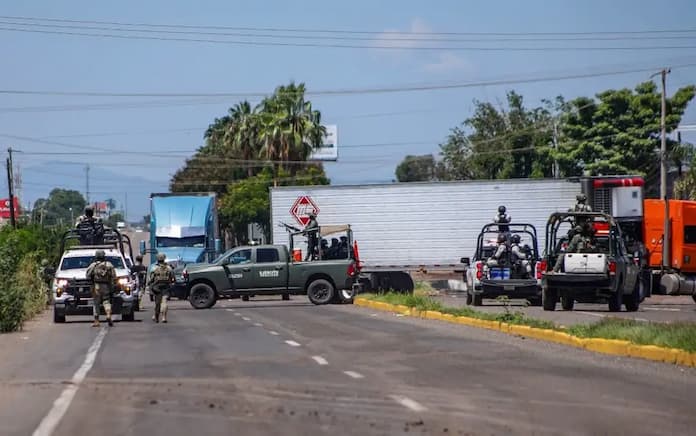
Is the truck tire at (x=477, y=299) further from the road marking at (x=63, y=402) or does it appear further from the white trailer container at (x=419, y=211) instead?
the road marking at (x=63, y=402)

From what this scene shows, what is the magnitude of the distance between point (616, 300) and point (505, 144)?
53.7 metres

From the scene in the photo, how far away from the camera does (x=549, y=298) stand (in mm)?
29469

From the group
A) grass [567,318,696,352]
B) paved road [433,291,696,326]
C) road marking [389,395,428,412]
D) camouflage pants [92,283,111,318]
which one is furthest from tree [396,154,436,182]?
road marking [389,395,428,412]

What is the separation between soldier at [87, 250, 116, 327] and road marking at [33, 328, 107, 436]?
800cm

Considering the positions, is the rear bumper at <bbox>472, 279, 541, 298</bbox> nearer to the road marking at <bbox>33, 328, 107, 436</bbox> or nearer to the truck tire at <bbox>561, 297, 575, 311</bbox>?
the truck tire at <bbox>561, 297, 575, 311</bbox>

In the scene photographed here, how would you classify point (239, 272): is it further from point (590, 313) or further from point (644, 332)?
point (644, 332)

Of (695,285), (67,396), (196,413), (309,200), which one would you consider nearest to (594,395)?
(196,413)

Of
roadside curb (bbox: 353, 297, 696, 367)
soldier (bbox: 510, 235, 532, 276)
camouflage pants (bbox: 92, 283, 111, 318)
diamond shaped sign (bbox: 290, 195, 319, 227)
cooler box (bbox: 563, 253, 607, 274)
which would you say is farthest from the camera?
diamond shaped sign (bbox: 290, 195, 319, 227)

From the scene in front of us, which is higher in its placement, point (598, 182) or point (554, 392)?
point (598, 182)

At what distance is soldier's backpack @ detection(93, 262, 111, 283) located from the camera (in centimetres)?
2748

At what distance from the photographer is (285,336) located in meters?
23.1

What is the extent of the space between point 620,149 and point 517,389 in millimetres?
55161

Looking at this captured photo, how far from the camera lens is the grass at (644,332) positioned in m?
16.8

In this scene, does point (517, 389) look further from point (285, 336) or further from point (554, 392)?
point (285, 336)
